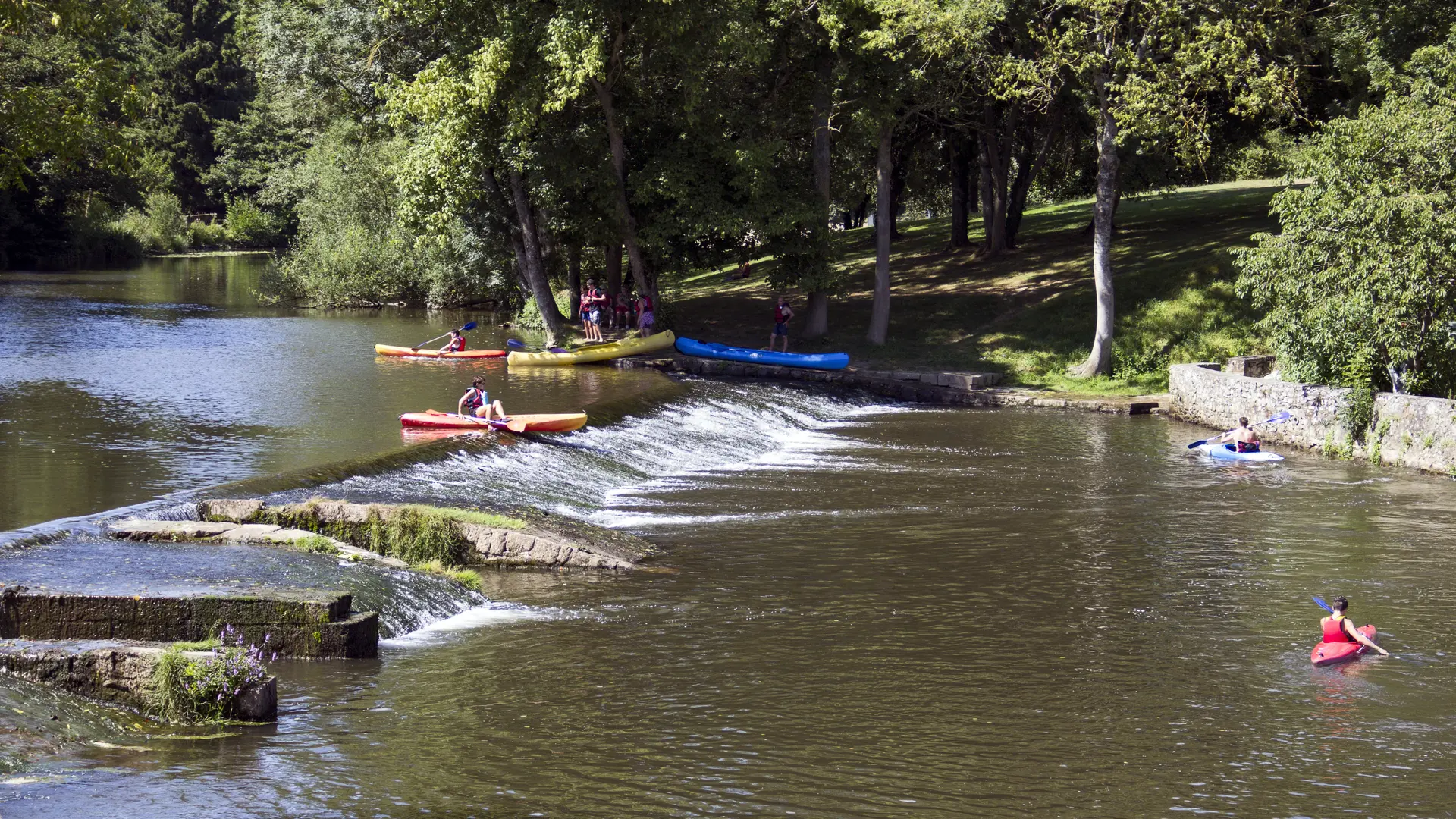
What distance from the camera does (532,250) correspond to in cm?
3459

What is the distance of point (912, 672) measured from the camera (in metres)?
11.0

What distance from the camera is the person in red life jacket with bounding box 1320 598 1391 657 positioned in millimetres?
11523

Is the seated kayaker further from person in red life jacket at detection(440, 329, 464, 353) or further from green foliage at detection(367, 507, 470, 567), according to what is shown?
person in red life jacket at detection(440, 329, 464, 353)

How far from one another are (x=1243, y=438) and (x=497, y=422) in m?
12.9

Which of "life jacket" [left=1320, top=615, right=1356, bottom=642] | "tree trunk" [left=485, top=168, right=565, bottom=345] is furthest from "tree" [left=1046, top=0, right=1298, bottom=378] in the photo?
"life jacket" [left=1320, top=615, right=1356, bottom=642]

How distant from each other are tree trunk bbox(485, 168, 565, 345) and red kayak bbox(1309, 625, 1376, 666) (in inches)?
1010

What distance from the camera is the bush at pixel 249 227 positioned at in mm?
86812

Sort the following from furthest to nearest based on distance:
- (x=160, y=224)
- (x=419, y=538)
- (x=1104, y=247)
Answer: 1. (x=160, y=224)
2. (x=1104, y=247)
3. (x=419, y=538)

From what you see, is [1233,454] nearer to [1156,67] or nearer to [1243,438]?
[1243,438]

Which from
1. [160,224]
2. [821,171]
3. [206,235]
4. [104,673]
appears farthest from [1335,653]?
[206,235]

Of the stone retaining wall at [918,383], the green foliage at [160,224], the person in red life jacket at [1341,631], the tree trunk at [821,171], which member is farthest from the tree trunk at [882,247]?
the green foliage at [160,224]

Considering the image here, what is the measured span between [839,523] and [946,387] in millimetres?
14010

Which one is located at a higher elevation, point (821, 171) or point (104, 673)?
point (821, 171)

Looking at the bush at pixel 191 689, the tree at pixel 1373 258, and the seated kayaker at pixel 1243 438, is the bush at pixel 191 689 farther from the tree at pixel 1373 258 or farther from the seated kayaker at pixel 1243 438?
the tree at pixel 1373 258
